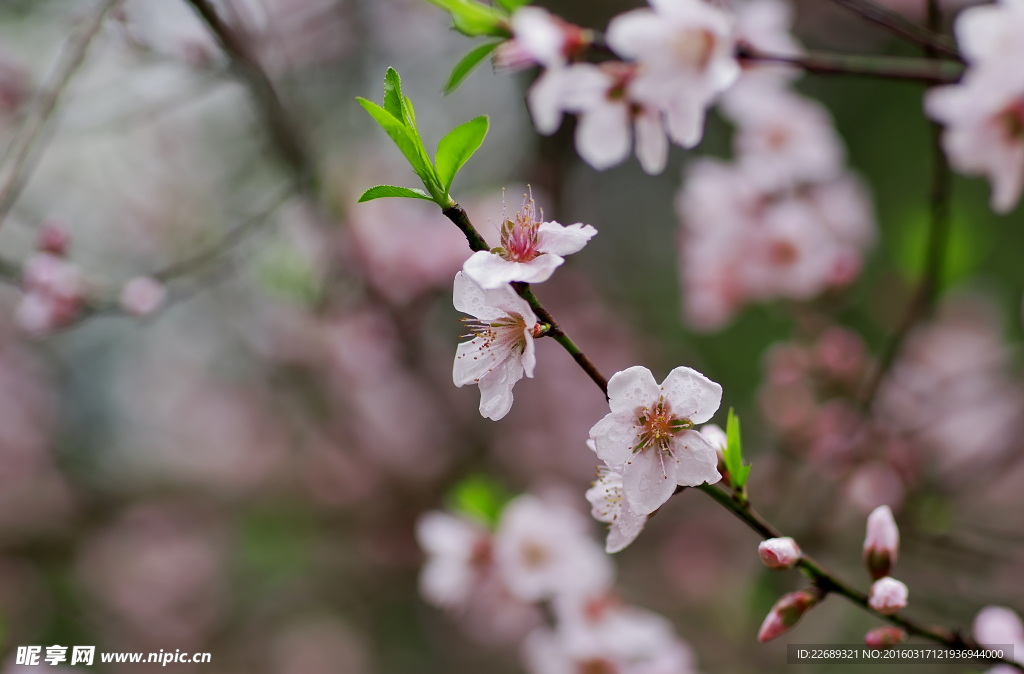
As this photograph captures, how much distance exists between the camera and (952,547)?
6.09ft

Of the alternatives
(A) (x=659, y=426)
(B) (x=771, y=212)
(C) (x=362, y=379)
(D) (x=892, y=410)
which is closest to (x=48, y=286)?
(A) (x=659, y=426)

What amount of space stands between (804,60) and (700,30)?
240 millimetres

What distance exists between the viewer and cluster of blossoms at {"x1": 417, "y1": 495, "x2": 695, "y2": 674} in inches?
63.9

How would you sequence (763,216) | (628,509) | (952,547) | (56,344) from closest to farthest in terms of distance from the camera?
(628,509), (952,547), (763,216), (56,344)

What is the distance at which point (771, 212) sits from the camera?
2.15m

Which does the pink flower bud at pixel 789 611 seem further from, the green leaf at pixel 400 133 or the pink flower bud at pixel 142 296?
the pink flower bud at pixel 142 296

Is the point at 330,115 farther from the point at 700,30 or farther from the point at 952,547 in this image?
the point at 952,547

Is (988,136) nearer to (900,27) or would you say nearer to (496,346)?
(900,27)

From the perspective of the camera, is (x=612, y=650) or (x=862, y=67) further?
(x=612, y=650)

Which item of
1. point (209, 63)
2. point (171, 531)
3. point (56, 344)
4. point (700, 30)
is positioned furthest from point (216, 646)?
point (700, 30)

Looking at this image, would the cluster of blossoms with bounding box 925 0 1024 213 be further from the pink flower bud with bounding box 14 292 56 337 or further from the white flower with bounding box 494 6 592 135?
the pink flower bud with bounding box 14 292 56 337

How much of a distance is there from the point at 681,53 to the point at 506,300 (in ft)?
1.94

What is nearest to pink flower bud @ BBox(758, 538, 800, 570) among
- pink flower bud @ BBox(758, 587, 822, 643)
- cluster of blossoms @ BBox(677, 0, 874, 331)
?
pink flower bud @ BBox(758, 587, 822, 643)

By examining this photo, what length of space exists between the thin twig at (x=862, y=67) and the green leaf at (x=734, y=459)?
0.65 m
